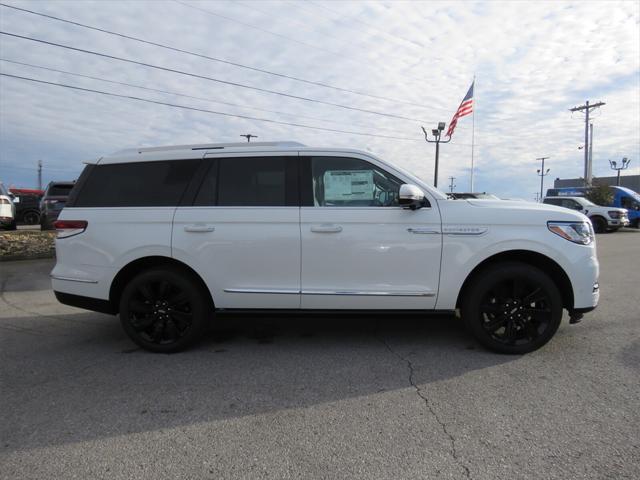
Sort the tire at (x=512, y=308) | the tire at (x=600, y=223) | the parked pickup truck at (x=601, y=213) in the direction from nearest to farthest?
the tire at (x=512, y=308), the parked pickup truck at (x=601, y=213), the tire at (x=600, y=223)

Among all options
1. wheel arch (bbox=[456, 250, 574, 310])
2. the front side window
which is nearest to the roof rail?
the front side window

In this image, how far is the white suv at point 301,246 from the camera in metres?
3.98

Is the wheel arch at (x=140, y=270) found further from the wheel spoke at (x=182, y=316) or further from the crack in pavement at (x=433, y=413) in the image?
the crack in pavement at (x=433, y=413)

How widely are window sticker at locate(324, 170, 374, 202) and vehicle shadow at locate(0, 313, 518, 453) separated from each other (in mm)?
1159

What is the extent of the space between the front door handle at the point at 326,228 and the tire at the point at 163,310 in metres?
1.25

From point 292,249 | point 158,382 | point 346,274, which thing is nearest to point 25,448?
point 158,382

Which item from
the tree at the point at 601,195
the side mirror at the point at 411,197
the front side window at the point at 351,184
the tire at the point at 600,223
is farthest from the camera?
the tree at the point at 601,195

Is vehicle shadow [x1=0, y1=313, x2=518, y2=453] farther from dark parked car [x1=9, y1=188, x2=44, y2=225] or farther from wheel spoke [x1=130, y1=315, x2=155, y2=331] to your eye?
dark parked car [x1=9, y1=188, x2=44, y2=225]

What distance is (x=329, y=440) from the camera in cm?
269

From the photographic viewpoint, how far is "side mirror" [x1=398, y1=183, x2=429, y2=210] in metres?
3.79

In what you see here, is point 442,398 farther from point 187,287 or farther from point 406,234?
point 187,287

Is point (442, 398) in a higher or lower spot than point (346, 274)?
lower

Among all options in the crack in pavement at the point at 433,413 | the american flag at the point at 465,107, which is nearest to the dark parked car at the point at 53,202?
the crack in pavement at the point at 433,413

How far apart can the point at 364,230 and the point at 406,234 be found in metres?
0.39
